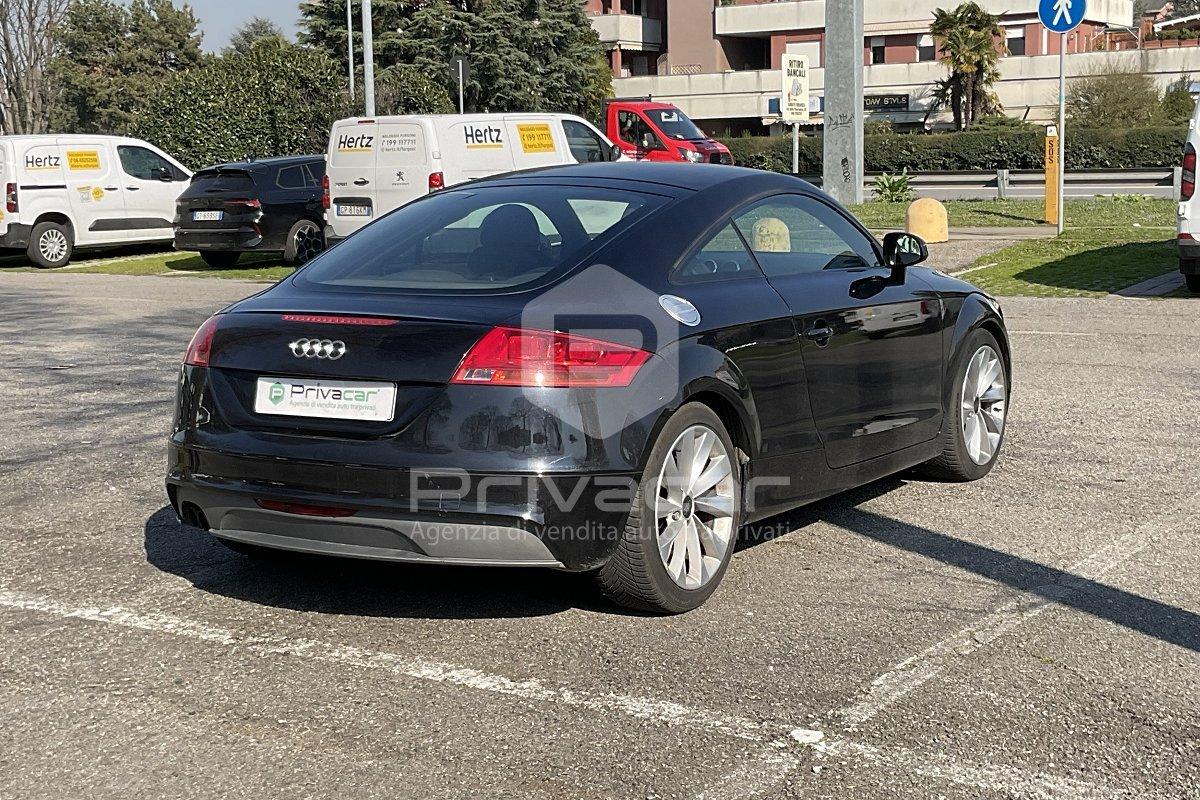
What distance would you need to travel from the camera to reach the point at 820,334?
226 inches

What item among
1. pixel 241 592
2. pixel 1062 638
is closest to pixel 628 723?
pixel 1062 638

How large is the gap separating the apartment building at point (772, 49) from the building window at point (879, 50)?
0.19 ft

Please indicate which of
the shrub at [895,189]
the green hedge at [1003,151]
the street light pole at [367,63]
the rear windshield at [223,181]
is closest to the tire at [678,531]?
the rear windshield at [223,181]

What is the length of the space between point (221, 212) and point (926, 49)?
52670 millimetres

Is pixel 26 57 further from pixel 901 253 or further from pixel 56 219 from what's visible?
pixel 901 253

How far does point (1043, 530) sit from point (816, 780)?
278cm

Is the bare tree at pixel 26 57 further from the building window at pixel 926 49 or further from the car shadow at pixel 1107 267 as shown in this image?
the car shadow at pixel 1107 267

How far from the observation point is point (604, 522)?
15.5 feet

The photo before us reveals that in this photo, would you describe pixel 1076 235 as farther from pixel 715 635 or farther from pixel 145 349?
pixel 715 635

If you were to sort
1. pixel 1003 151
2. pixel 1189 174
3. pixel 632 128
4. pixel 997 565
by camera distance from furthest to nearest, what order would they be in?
pixel 1003 151 < pixel 632 128 < pixel 1189 174 < pixel 997 565

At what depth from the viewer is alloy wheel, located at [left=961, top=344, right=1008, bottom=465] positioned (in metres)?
6.97

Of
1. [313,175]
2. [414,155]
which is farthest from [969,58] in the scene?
[414,155]

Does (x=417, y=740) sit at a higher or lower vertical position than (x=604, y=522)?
lower

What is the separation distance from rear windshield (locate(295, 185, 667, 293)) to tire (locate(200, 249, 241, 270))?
1779 cm
